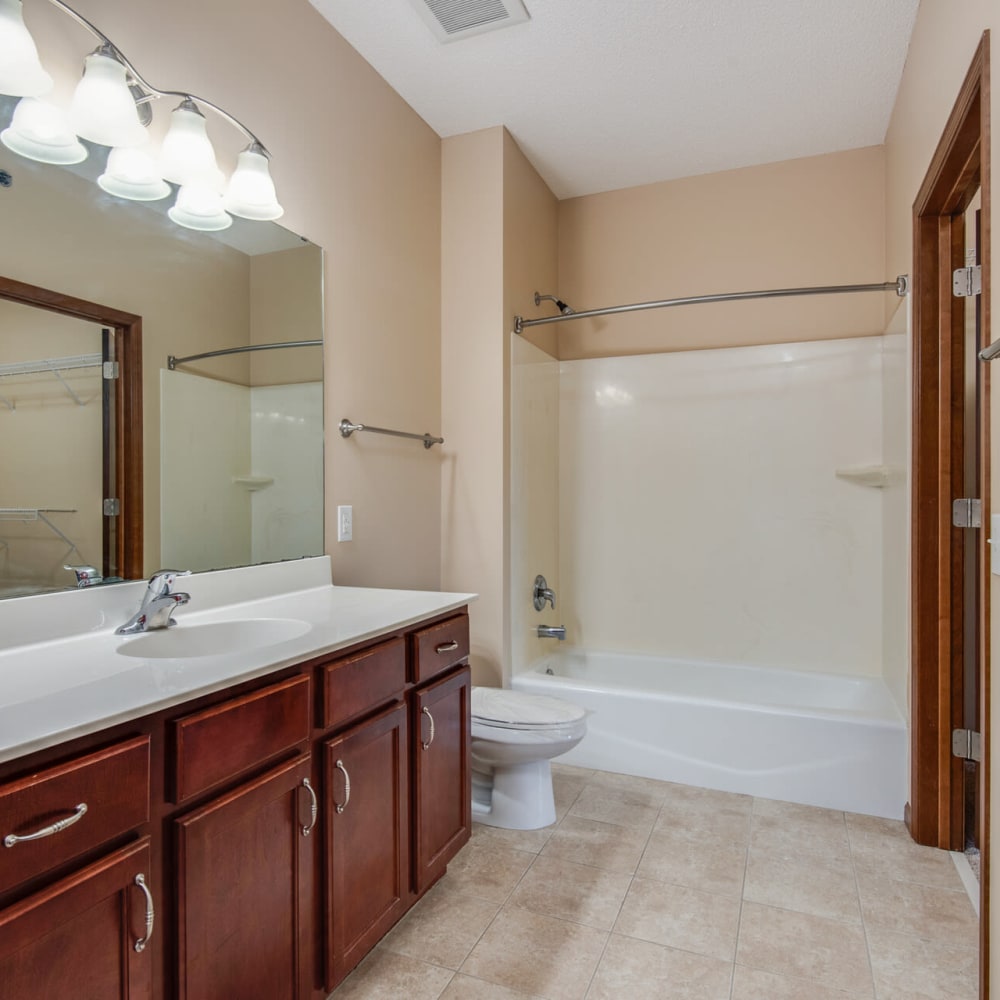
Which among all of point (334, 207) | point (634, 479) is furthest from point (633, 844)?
point (334, 207)

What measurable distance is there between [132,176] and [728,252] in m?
2.58

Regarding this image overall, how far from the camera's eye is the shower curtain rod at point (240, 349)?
1659 millimetres

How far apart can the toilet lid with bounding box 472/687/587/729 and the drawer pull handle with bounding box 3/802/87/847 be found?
57.1 inches

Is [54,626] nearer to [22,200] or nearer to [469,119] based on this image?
[22,200]

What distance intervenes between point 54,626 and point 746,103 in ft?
9.50

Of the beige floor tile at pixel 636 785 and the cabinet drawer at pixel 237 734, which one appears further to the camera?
the beige floor tile at pixel 636 785

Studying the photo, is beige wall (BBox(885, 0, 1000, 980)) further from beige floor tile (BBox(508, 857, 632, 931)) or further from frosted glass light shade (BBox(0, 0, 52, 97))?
frosted glass light shade (BBox(0, 0, 52, 97))

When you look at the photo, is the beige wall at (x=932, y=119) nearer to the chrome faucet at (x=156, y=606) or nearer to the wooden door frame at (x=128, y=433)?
the chrome faucet at (x=156, y=606)

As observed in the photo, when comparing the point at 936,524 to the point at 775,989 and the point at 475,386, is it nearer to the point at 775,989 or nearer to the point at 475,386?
the point at 775,989

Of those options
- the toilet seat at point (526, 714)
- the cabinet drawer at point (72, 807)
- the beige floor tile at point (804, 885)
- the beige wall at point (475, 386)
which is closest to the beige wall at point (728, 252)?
the beige wall at point (475, 386)

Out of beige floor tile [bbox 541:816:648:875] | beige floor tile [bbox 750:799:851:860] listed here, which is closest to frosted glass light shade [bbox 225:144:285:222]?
beige floor tile [bbox 541:816:648:875]

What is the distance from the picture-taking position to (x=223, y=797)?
111 centimetres

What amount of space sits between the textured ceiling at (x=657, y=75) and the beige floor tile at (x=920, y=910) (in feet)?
8.65

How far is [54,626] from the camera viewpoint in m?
1.37
